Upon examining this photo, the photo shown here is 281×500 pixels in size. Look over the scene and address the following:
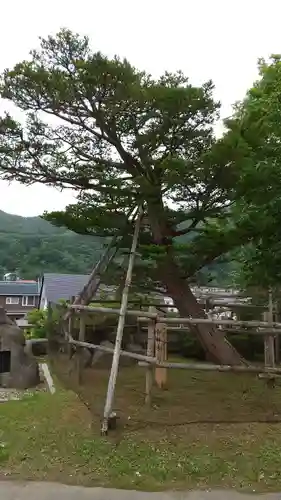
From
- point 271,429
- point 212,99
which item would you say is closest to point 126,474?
point 271,429

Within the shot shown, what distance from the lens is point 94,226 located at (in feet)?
25.2

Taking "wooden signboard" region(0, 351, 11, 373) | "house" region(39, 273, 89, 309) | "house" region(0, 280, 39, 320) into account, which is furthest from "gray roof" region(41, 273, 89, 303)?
"wooden signboard" region(0, 351, 11, 373)

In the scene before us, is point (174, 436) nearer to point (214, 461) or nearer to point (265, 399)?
point (214, 461)

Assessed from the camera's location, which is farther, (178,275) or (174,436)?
(178,275)

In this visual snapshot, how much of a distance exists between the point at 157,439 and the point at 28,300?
29.8m

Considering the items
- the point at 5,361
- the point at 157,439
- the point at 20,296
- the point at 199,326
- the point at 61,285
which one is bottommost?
the point at 157,439

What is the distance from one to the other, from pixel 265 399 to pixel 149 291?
2891 millimetres

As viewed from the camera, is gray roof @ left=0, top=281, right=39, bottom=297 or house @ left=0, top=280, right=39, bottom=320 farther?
gray roof @ left=0, top=281, right=39, bottom=297

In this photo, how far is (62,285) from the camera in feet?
74.8

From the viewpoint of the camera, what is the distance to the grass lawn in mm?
3785

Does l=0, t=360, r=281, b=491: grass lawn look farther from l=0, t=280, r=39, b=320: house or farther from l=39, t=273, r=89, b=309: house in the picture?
l=0, t=280, r=39, b=320: house

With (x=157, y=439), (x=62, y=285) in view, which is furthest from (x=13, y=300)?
(x=157, y=439)

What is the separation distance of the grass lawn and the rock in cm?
170

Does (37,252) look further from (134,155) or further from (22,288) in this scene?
(134,155)
